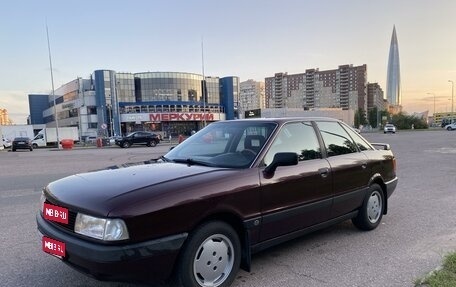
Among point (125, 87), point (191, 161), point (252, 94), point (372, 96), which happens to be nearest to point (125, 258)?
point (191, 161)

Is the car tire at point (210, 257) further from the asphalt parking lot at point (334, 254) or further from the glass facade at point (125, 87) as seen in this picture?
the glass facade at point (125, 87)

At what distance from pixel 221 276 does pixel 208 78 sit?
87.8m

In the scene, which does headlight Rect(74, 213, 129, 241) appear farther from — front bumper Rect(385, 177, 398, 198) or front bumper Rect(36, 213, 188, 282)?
front bumper Rect(385, 177, 398, 198)

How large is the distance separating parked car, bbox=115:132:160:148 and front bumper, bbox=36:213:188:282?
32.6 meters

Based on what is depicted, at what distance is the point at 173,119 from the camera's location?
8012 cm

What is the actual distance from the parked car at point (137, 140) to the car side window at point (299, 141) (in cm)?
3170

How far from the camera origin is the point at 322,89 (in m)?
136

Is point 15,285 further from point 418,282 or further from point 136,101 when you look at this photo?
point 136,101

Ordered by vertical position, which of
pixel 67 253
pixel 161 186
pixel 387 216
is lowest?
pixel 387 216

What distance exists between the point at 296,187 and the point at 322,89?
454 ft

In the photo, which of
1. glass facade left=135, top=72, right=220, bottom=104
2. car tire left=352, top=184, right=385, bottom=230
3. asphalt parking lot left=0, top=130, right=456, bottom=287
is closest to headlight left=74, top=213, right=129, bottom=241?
asphalt parking lot left=0, top=130, right=456, bottom=287

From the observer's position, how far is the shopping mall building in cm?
7675

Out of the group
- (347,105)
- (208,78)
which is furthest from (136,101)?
(347,105)

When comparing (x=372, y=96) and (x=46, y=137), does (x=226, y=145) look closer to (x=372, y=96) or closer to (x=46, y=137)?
(x=46, y=137)
